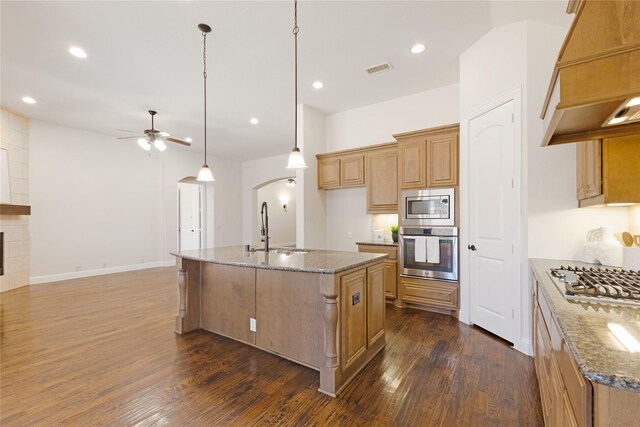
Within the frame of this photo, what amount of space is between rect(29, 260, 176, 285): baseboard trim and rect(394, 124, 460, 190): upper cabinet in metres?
6.59

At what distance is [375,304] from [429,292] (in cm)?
150

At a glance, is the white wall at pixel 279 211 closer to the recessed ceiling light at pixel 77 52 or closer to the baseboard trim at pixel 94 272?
the baseboard trim at pixel 94 272

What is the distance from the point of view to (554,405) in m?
1.29

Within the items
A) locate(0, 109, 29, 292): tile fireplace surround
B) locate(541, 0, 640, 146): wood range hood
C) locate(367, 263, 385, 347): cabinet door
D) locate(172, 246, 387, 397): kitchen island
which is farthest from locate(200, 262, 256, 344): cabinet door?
locate(0, 109, 29, 292): tile fireplace surround

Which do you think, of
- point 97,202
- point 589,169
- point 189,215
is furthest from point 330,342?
point 189,215

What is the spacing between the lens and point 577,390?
0.89 metres

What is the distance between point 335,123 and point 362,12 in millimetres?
2684

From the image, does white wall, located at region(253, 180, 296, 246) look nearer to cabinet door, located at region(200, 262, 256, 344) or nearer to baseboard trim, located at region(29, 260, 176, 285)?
baseboard trim, located at region(29, 260, 176, 285)

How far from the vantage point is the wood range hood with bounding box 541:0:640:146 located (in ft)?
3.31

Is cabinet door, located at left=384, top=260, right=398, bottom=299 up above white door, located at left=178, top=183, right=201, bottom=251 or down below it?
below

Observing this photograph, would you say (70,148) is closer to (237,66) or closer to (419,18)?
(237,66)

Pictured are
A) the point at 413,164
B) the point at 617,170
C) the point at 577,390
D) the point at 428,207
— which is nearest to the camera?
the point at 577,390

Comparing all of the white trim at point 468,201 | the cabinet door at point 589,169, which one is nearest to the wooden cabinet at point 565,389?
the cabinet door at point 589,169

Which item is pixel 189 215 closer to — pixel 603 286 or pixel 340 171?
pixel 340 171
